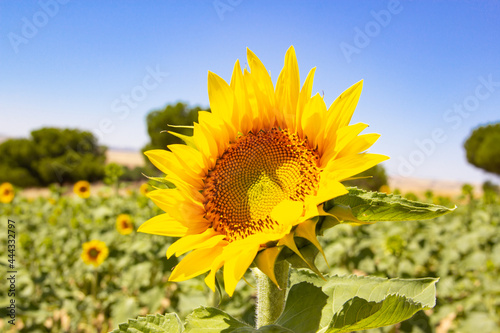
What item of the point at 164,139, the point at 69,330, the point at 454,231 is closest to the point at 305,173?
the point at 69,330

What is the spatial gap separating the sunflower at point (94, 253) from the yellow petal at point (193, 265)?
3.74 m

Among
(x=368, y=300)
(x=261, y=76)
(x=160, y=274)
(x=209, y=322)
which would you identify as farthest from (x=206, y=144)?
(x=160, y=274)

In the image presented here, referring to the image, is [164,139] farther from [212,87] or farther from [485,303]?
[212,87]

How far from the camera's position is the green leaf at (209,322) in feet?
3.10

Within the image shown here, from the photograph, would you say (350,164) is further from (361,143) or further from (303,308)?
Result: (303,308)

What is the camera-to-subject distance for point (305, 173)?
114 centimetres

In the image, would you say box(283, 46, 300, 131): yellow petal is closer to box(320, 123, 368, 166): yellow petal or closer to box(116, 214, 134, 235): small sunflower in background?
box(320, 123, 368, 166): yellow petal

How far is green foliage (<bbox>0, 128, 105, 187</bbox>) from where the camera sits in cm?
2498

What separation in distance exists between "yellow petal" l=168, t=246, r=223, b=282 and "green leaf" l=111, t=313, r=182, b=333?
0.49 ft

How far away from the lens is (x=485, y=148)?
30844 mm

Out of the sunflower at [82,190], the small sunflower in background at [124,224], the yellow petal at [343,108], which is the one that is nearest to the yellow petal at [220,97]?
the yellow petal at [343,108]

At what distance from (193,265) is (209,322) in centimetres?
15

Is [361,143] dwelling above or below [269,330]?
above

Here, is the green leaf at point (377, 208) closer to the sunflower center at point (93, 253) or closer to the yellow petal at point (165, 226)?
the yellow petal at point (165, 226)
